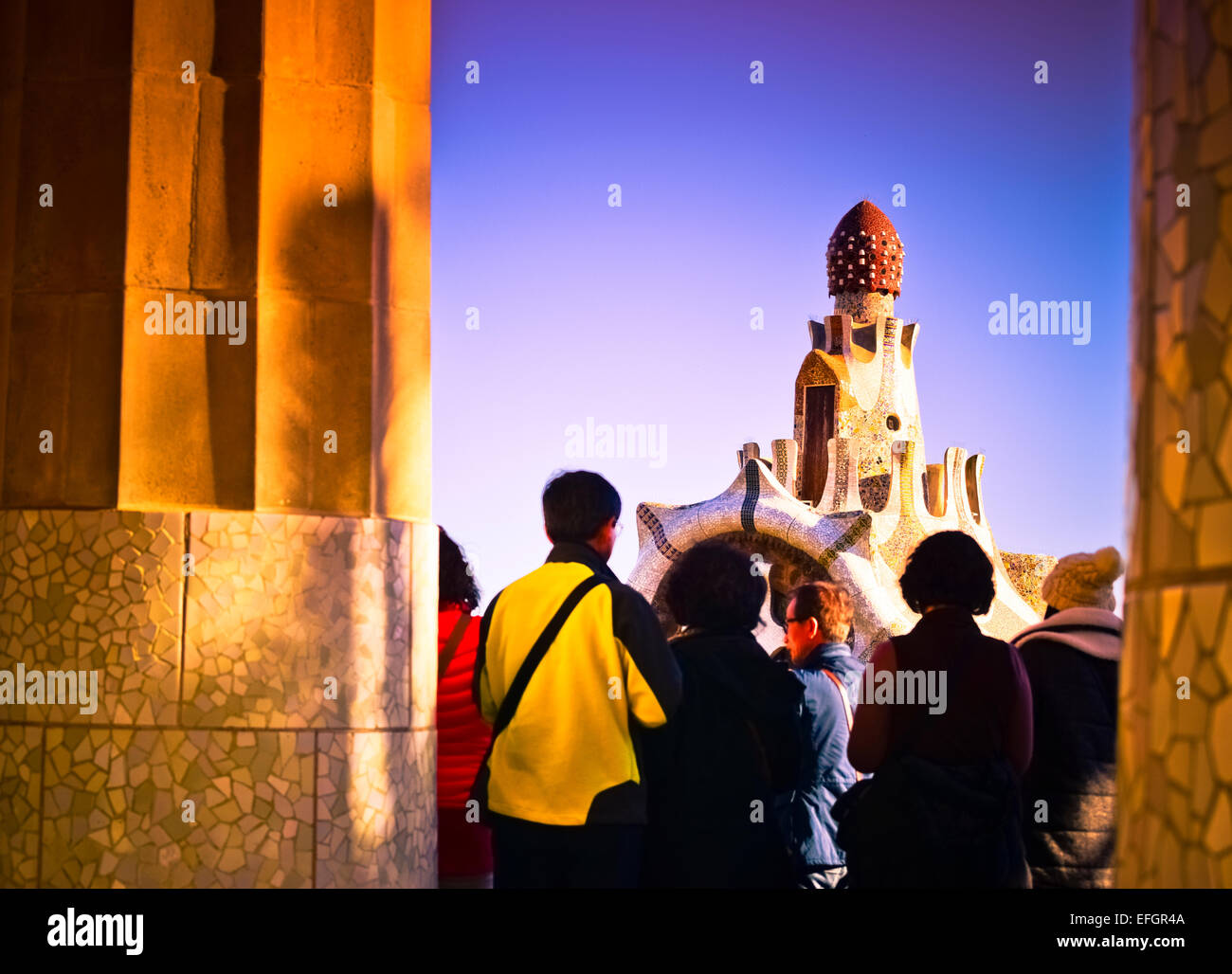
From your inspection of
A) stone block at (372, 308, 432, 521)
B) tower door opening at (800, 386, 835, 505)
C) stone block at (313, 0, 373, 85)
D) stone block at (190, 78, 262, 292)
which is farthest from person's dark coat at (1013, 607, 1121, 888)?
tower door opening at (800, 386, 835, 505)

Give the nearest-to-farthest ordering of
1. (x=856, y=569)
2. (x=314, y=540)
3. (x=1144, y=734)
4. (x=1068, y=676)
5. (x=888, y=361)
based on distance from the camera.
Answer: (x=1144, y=734) → (x=1068, y=676) → (x=314, y=540) → (x=856, y=569) → (x=888, y=361)

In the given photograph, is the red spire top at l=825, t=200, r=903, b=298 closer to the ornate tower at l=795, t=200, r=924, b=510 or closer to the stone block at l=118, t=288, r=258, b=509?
the ornate tower at l=795, t=200, r=924, b=510

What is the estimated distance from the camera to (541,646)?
3953 mm

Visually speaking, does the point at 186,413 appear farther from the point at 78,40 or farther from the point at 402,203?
the point at 78,40

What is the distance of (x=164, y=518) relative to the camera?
4516 mm

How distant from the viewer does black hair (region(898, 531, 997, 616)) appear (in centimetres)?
408

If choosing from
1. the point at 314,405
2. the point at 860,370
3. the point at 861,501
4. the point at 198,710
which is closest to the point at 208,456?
the point at 314,405

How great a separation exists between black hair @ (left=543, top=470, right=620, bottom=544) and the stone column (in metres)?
0.86


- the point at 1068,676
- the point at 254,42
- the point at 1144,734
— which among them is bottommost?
the point at 1068,676

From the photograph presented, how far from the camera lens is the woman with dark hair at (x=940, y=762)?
12.5 feet
